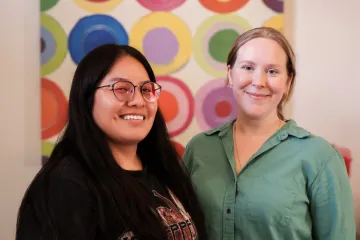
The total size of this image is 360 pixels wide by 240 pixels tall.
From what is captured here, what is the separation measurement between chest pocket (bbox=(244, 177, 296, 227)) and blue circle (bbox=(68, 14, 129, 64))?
1.04 metres

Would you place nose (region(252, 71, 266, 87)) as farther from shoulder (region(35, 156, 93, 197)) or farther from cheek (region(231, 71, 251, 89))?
shoulder (region(35, 156, 93, 197))

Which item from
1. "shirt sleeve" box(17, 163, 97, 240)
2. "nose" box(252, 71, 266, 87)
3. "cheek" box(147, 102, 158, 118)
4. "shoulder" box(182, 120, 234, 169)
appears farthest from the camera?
"shoulder" box(182, 120, 234, 169)

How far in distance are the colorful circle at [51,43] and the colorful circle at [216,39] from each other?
0.68 meters

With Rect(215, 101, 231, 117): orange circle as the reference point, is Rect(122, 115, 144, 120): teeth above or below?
above

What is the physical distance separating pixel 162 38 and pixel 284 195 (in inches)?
40.3

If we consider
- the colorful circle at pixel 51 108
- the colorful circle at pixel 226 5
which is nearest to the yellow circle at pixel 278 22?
the colorful circle at pixel 226 5

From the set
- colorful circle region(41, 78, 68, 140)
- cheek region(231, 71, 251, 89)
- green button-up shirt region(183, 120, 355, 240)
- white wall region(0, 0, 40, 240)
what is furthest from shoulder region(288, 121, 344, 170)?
white wall region(0, 0, 40, 240)

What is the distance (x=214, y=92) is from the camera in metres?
1.92

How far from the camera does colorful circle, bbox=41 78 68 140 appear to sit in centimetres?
191

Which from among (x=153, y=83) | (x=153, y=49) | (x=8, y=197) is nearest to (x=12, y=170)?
(x=8, y=197)

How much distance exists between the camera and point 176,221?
117 centimetres

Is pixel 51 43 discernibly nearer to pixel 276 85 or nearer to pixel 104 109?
pixel 104 109

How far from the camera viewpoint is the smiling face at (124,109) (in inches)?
44.4

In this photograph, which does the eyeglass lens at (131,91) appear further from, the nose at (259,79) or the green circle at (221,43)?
the green circle at (221,43)
